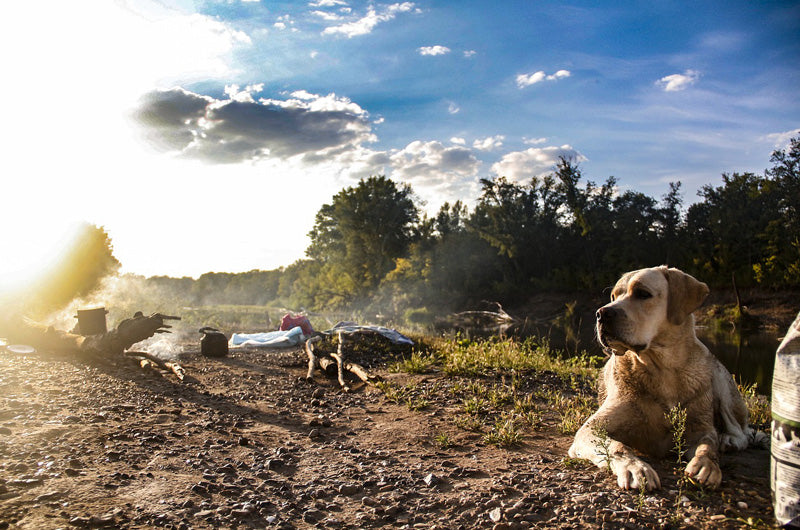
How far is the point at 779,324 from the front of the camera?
29031mm

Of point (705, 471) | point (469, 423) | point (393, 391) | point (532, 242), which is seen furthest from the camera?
point (532, 242)

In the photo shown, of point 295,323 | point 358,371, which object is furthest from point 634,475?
point 295,323

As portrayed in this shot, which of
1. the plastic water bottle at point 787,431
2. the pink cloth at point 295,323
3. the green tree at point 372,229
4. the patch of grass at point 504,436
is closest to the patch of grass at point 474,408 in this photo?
the patch of grass at point 504,436

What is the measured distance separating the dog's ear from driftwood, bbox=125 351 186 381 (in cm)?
815

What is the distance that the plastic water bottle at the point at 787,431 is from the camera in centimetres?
274

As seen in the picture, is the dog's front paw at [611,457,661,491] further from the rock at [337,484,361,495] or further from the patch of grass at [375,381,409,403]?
the patch of grass at [375,381,409,403]

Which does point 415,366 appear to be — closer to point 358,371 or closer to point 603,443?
point 358,371

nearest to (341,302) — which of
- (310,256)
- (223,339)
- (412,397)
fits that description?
(310,256)

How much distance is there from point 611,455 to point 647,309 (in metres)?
1.20

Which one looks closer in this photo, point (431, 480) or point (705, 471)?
point (705, 471)

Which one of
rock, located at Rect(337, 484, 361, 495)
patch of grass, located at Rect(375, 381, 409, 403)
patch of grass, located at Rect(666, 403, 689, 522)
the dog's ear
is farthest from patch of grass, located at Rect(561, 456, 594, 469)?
patch of grass, located at Rect(375, 381, 409, 403)

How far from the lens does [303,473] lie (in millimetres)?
4531

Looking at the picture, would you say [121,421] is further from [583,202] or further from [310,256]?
[310,256]

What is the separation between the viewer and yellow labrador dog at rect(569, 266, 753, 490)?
395 centimetres
